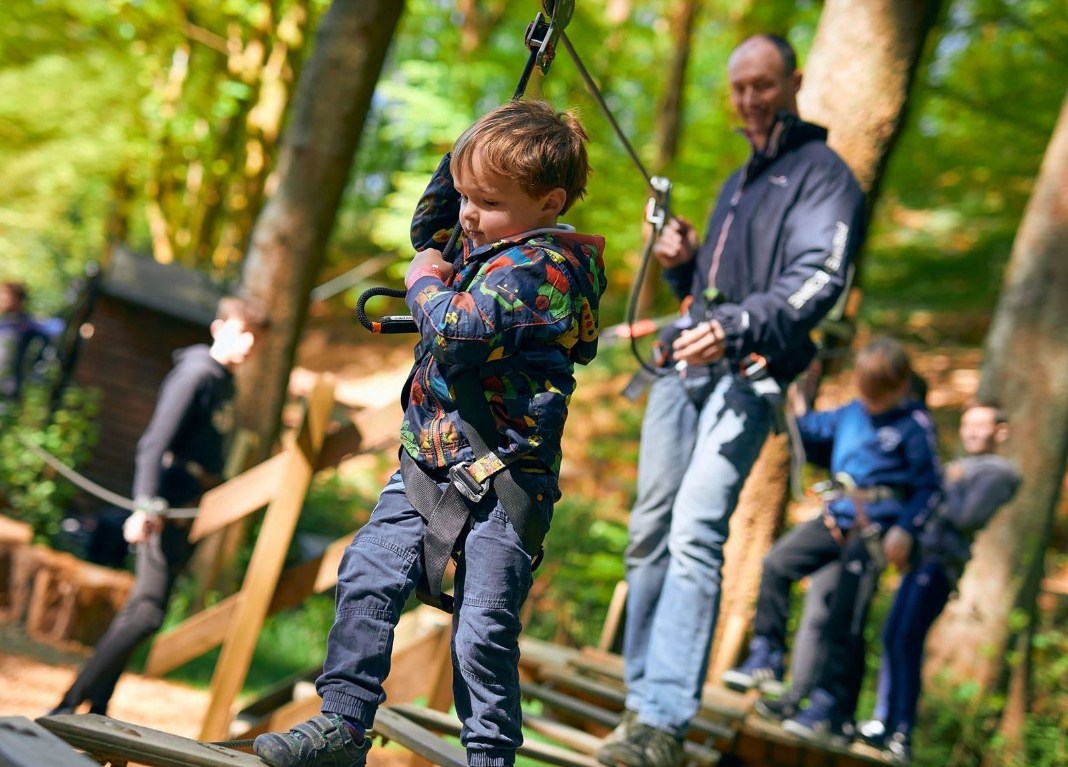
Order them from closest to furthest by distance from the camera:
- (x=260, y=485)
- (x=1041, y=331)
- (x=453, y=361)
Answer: (x=453, y=361) → (x=260, y=485) → (x=1041, y=331)

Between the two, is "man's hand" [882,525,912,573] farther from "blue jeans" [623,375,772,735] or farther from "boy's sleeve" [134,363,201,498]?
"boy's sleeve" [134,363,201,498]

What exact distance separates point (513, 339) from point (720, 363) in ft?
5.07

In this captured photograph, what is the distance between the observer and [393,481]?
9.81 ft

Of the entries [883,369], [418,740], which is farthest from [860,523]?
[418,740]

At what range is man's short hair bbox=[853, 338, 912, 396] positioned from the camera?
5676 millimetres

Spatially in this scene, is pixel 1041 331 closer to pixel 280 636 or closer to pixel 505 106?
pixel 280 636

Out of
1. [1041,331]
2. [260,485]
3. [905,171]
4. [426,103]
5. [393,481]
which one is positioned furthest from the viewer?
[905,171]

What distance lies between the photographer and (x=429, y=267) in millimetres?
2861

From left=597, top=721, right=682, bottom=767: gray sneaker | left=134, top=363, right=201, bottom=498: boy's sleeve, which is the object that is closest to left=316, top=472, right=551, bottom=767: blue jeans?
left=597, top=721, right=682, bottom=767: gray sneaker

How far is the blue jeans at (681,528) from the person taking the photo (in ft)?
12.7

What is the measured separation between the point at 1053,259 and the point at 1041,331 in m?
0.57

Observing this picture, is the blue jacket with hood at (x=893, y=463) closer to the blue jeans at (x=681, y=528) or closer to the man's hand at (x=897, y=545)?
the man's hand at (x=897, y=545)

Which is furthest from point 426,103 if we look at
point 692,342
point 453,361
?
point 453,361

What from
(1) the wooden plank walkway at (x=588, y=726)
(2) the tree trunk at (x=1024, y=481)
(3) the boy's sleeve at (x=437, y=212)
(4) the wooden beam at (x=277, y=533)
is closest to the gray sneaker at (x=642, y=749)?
(1) the wooden plank walkway at (x=588, y=726)
